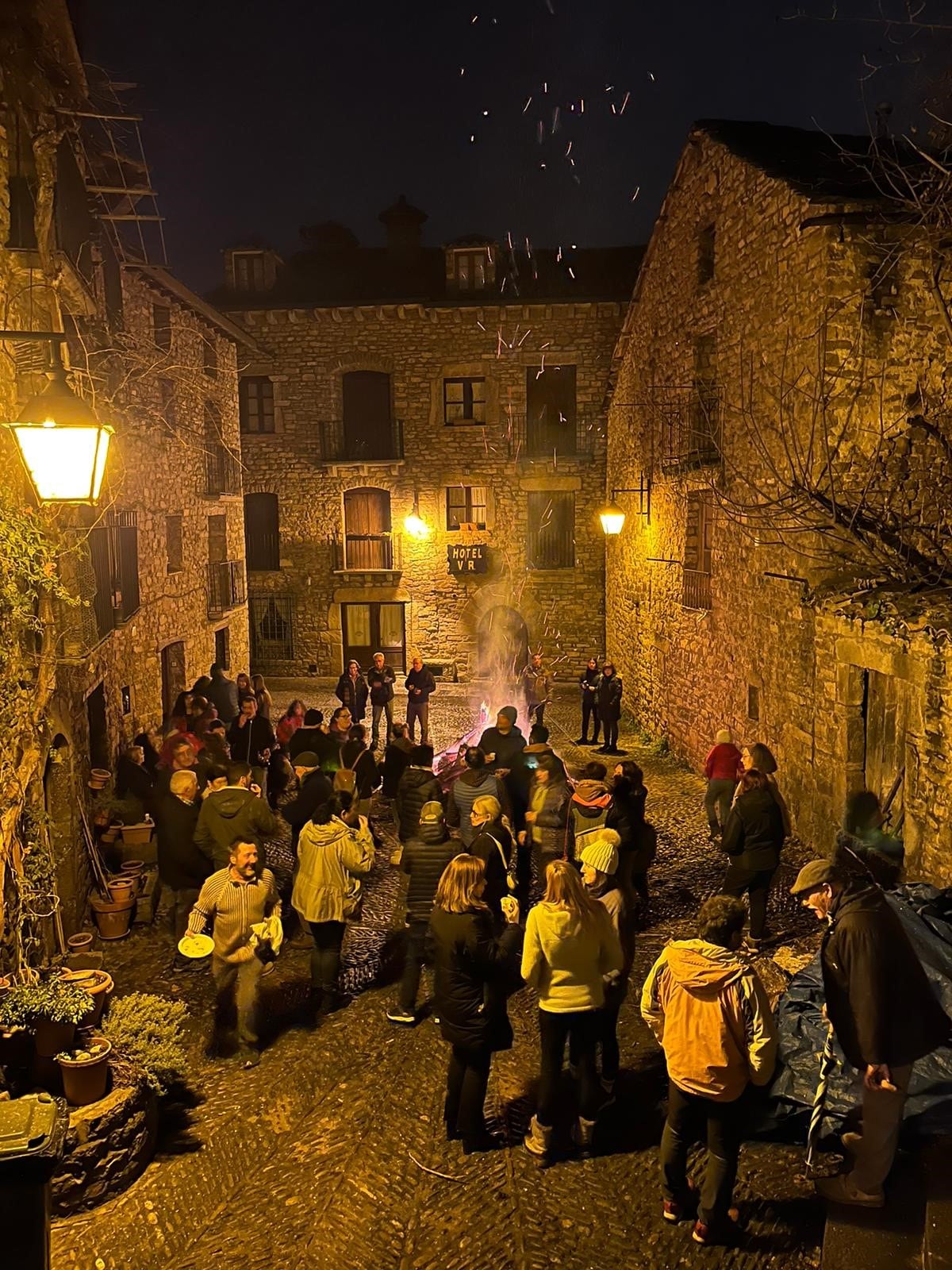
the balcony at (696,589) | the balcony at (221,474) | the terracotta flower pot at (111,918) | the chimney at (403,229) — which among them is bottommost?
the terracotta flower pot at (111,918)

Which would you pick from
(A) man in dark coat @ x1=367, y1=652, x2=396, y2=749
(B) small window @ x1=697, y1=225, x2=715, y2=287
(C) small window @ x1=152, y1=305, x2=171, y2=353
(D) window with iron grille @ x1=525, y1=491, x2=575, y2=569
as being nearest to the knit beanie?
(A) man in dark coat @ x1=367, y1=652, x2=396, y2=749

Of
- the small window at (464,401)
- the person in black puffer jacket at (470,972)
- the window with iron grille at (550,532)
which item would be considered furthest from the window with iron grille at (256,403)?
the person in black puffer jacket at (470,972)

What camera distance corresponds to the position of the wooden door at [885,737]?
855cm

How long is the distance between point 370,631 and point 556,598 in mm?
4546

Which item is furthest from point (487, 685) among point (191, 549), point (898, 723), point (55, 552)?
point (55, 552)

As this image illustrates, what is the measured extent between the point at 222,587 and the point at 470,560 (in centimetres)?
642

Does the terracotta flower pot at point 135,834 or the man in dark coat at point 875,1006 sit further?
the terracotta flower pot at point 135,834

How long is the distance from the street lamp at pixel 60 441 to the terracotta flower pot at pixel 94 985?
9.03 feet

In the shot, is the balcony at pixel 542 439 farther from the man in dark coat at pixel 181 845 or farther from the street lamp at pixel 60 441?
the street lamp at pixel 60 441

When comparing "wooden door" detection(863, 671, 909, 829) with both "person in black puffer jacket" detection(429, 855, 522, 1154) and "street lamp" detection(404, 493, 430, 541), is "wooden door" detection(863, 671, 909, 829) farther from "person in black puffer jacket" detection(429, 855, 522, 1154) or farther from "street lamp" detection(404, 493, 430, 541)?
"street lamp" detection(404, 493, 430, 541)

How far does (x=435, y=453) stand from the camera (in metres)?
22.4

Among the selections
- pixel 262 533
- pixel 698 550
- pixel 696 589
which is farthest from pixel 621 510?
pixel 262 533

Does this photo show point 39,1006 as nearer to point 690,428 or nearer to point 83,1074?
point 83,1074

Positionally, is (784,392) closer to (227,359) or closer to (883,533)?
(883,533)
